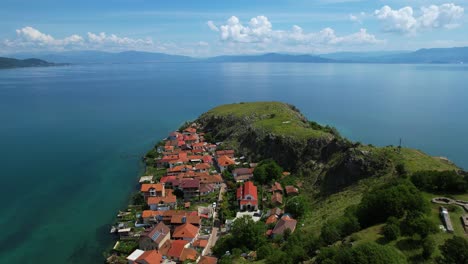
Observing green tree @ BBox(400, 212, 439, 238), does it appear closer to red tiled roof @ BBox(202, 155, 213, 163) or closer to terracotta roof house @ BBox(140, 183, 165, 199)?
terracotta roof house @ BBox(140, 183, 165, 199)

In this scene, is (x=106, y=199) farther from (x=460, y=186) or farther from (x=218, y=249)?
(x=460, y=186)

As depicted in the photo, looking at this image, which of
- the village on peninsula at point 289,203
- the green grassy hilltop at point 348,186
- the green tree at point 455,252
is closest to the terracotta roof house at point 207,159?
the village on peninsula at point 289,203

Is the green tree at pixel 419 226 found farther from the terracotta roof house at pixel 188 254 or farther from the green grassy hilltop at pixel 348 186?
the terracotta roof house at pixel 188 254

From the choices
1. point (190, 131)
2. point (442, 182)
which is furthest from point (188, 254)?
point (190, 131)

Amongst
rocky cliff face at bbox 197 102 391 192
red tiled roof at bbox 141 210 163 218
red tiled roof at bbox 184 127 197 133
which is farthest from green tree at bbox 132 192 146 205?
red tiled roof at bbox 184 127 197 133

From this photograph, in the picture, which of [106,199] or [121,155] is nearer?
[106,199]

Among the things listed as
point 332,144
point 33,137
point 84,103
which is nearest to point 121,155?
point 33,137
